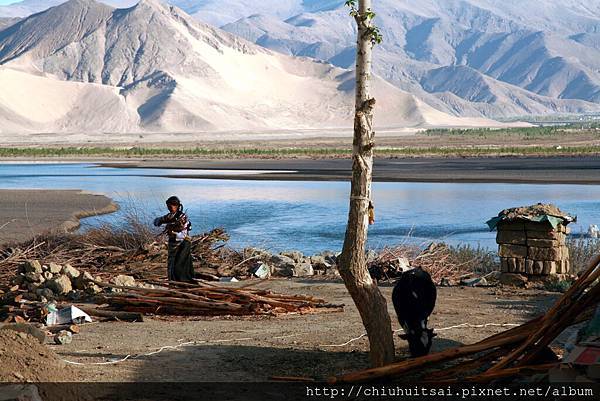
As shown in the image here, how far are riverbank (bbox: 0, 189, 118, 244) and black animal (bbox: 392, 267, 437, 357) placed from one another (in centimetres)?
1559

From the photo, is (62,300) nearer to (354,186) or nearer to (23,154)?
(354,186)

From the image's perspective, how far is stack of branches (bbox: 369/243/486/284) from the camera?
14.7m

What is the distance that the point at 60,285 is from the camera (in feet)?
38.9

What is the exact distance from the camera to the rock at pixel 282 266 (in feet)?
50.9

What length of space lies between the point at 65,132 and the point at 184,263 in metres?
117

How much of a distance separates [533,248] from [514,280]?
541 millimetres

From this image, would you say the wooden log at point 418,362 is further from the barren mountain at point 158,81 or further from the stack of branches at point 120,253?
the barren mountain at point 158,81

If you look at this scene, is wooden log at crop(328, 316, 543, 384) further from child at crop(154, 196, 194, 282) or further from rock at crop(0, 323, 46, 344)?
child at crop(154, 196, 194, 282)

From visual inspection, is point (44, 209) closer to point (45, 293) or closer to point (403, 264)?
point (403, 264)

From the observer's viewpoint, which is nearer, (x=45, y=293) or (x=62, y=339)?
(x=62, y=339)

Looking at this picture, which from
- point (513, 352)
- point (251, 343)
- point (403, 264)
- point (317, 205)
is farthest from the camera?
point (317, 205)

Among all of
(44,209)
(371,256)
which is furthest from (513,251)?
(44,209)

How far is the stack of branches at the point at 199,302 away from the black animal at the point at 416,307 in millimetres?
3278

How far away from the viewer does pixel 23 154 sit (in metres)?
74.6
